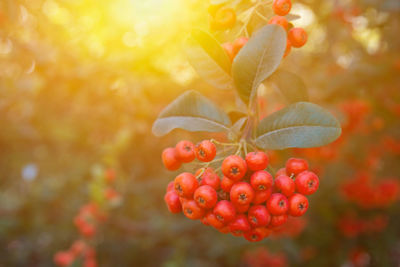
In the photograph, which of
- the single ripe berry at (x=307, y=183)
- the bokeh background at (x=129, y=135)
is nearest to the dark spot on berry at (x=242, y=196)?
the single ripe berry at (x=307, y=183)

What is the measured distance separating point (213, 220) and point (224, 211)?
8 cm

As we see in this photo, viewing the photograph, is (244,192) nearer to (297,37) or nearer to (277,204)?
(277,204)

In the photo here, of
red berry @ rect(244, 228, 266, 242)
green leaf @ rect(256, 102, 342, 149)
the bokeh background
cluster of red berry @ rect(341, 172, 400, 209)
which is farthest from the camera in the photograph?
cluster of red berry @ rect(341, 172, 400, 209)

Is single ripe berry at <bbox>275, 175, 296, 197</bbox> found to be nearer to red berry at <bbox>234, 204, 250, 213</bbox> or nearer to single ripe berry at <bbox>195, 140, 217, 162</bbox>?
red berry at <bbox>234, 204, 250, 213</bbox>

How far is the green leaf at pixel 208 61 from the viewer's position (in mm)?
1172

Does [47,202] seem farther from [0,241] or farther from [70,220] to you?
[0,241]

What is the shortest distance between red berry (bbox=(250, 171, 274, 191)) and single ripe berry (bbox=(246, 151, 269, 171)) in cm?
2

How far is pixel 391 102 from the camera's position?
13.2 ft

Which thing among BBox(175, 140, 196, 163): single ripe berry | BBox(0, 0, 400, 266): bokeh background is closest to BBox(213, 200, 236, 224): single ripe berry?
BBox(175, 140, 196, 163): single ripe berry

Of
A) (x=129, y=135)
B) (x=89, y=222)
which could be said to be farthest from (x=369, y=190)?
(x=89, y=222)

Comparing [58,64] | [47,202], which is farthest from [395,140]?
[47,202]

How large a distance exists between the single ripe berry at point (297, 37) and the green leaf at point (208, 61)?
0.24 metres

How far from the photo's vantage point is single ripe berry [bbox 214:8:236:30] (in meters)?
1.22

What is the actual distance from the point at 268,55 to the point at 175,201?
638 millimetres
